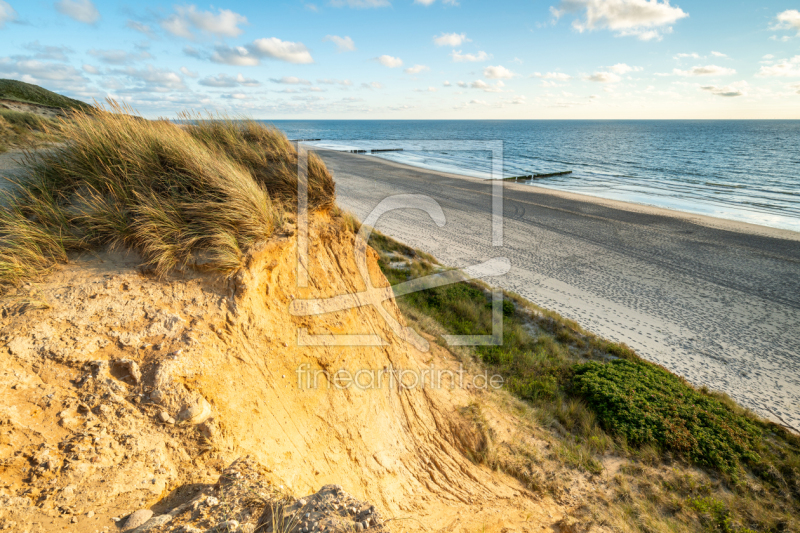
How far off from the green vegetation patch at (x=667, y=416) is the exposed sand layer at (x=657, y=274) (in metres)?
1.70

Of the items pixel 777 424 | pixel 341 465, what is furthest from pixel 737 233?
pixel 341 465

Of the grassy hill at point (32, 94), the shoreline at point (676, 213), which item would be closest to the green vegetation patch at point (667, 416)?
the shoreline at point (676, 213)

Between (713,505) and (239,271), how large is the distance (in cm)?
778

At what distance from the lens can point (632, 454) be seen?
6496 mm

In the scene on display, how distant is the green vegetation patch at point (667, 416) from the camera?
6.47 meters

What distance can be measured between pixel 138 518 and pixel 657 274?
58.8 ft

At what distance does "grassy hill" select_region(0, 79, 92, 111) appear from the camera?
2017 centimetres

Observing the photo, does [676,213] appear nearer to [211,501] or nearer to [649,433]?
[649,433]

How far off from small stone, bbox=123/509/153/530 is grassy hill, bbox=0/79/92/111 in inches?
1005

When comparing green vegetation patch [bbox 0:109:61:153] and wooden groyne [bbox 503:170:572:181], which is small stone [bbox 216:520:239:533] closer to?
green vegetation patch [bbox 0:109:61:153]

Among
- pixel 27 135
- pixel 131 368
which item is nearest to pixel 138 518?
pixel 131 368

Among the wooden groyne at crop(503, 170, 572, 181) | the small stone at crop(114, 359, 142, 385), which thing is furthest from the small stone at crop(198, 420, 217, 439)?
the wooden groyne at crop(503, 170, 572, 181)

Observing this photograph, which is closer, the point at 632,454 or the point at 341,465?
the point at 341,465

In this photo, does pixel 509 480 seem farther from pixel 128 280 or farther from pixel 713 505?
pixel 128 280
